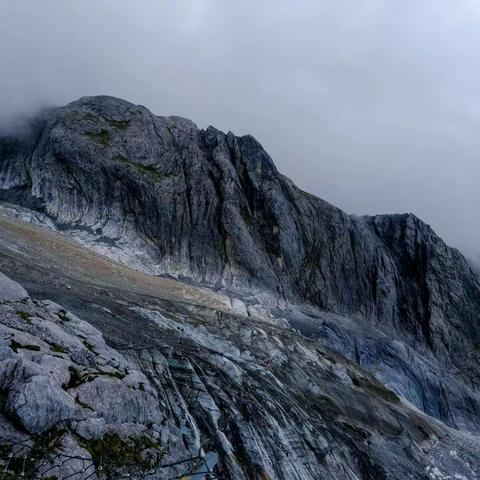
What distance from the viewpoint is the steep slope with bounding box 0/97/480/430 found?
61.8 meters

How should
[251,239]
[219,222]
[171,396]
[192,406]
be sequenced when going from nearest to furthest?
[171,396], [192,406], [219,222], [251,239]

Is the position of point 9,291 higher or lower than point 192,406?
higher

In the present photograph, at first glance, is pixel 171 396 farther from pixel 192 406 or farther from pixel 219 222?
pixel 219 222

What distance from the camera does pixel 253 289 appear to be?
64438 millimetres

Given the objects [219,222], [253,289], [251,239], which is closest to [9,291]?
[253,289]

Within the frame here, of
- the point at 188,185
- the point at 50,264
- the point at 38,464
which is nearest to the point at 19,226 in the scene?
the point at 50,264

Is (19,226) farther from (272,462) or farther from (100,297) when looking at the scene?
(272,462)

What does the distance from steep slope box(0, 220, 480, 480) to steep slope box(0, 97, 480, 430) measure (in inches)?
676

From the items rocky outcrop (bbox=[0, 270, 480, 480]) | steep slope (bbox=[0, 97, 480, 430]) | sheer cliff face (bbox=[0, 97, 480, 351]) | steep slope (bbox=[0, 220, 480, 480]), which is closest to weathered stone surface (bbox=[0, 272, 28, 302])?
steep slope (bbox=[0, 220, 480, 480])

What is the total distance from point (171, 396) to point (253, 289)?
45.9m

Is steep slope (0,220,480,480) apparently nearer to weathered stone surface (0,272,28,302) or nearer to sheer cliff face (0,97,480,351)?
weathered stone surface (0,272,28,302)

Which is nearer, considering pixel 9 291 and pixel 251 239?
pixel 9 291

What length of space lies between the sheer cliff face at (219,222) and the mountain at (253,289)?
27cm

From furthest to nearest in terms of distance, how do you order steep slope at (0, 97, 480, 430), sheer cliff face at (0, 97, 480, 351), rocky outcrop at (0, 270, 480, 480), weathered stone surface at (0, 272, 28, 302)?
sheer cliff face at (0, 97, 480, 351), steep slope at (0, 97, 480, 430), weathered stone surface at (0, 272, 28, 302), rocky outcrop at (0, 270, 480, 480)
